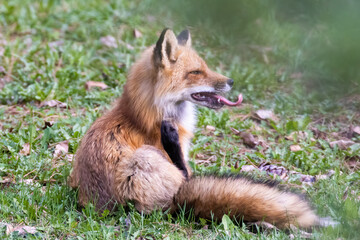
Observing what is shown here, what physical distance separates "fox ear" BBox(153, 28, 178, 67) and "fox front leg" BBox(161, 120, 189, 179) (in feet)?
2.18

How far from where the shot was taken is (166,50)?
16.8ft

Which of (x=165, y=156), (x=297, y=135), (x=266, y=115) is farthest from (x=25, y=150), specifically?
(x=297, y=135)

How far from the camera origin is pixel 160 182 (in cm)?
458

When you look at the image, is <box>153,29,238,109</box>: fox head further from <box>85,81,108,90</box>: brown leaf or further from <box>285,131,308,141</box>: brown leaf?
<box>85,81,108,90</box>: brown leaf

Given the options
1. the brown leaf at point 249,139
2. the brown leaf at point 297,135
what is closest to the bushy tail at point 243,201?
the brown leaf at point 249,139

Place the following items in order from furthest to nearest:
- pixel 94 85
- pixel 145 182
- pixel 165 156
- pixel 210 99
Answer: pixel 94 85
pixel 210 99
pixel 165 156
pixel 145 182

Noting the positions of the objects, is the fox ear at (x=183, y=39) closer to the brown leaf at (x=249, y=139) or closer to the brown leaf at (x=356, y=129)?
the brown leaf at (x=249, y=139)

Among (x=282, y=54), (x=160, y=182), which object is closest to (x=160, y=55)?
(x=160, y=182)

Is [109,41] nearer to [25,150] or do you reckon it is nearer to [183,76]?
[25,150]

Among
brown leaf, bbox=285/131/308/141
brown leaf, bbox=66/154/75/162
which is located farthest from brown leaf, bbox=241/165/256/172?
brown leaf, bbox=66/154/75/162

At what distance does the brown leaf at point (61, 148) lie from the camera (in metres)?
Result: 6.05

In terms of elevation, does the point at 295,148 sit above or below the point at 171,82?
below

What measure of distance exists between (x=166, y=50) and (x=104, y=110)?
8.43 ft

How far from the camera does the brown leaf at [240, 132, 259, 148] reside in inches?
265
